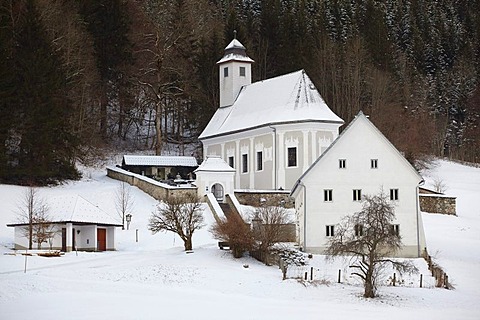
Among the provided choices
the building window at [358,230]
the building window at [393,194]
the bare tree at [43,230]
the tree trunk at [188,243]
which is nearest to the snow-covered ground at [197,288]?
the tree trunk at [188,243]

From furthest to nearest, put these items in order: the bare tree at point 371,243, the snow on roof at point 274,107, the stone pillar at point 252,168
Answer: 1. the stone pillar at point 252,168
2. the snow on roof at point 274,107
3. the bare tree at point 371,243

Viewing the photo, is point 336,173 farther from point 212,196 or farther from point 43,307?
point 43,307

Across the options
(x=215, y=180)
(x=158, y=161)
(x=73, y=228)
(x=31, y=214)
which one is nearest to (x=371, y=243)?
(x=73, y=228)

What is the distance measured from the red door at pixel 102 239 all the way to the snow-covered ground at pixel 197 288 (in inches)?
39.0

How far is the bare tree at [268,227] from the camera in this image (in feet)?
117

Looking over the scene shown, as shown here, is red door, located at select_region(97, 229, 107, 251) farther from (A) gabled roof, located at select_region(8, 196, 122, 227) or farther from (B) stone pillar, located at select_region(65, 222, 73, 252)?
(B) stone pillar, located at select_region(65, 222, 73, 252)

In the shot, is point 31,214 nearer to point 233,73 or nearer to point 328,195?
point 328,195

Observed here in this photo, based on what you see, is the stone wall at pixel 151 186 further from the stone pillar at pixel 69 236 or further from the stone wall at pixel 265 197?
the stone pillar at pixel 69 236

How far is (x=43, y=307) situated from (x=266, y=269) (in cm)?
1164

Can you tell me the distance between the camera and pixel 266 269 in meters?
34.2

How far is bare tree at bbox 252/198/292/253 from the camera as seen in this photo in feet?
117

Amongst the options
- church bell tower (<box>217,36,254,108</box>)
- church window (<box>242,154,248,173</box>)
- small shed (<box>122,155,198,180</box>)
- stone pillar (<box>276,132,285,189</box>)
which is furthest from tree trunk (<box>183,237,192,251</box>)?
church bell tower (<box>217,36,254,108</box>)

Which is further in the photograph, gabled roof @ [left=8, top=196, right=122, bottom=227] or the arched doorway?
the arched doorway

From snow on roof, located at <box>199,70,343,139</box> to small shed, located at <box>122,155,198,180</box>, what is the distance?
105 inches
